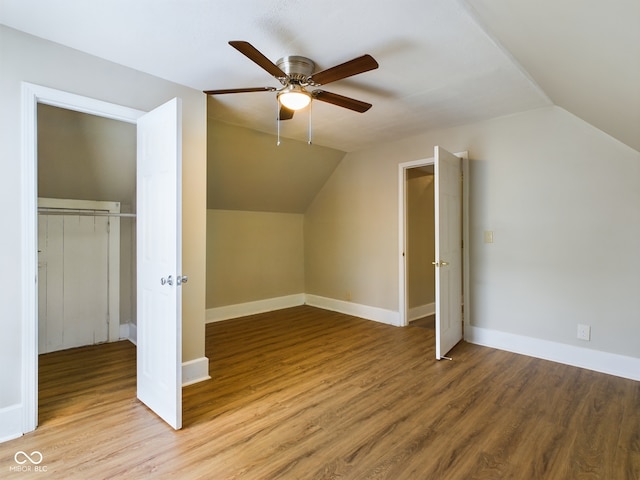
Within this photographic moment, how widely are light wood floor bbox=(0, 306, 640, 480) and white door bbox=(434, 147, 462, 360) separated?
0.93ft

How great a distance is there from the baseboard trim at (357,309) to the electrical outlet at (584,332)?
1948mm

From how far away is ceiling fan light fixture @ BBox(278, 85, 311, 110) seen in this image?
2.30 metres

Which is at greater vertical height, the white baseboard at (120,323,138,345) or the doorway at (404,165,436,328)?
the doorway at (404,165,436,328)

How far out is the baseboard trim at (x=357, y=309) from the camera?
4.60 metres

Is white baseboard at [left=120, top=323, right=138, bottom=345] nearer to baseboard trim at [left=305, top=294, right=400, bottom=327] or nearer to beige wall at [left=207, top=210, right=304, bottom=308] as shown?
beige wall at [left=207, top=210, right=304, bottom=308]

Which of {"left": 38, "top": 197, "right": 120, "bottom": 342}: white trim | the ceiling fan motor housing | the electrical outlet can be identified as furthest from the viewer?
{"left": 38, "top": 197, "right": 120, "bottom": 342}: white trim

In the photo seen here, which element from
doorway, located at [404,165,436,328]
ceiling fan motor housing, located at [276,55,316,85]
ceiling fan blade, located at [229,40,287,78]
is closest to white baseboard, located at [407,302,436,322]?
doorway, located at [404,165,436,328]

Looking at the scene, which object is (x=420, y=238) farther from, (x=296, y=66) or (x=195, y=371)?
(x=195, y=371)

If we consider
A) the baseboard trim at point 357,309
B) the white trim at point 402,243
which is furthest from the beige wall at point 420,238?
the baseboard trim at point 357,309

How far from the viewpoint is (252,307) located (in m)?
5.20

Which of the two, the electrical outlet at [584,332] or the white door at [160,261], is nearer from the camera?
the white door at [160,261]

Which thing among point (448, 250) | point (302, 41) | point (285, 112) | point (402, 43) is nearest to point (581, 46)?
point (402, 43)

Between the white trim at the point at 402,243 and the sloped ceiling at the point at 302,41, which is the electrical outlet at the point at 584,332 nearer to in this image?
the white trim at the point at 402,243

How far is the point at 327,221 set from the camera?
215 inches
